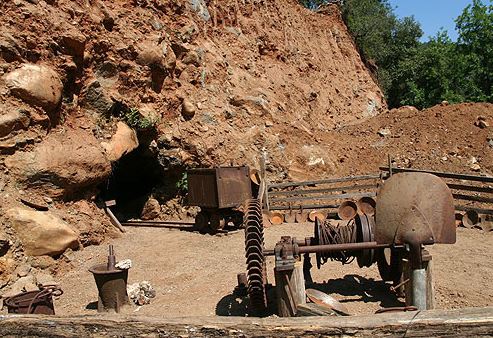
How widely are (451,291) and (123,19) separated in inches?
408

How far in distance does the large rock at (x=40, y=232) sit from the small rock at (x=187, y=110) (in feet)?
18.5

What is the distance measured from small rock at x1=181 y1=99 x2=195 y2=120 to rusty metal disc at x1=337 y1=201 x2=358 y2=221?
510 centimetres

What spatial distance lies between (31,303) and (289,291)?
3.07 m

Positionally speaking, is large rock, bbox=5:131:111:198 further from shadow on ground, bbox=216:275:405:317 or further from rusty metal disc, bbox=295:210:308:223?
rusty metal disc, bbox=295:210:308:223

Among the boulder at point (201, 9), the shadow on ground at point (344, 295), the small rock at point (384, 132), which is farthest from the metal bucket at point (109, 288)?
the small rock at point (384, 132)

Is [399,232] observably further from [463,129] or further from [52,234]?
[463,129]

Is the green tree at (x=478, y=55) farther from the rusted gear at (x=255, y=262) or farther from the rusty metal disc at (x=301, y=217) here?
the rusted gear at (x=255, y=262)

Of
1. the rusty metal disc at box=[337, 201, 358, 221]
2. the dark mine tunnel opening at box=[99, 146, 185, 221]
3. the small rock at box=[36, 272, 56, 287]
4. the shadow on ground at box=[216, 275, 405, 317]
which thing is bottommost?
the shadow on ground at box=[216, 275, 405, 317]

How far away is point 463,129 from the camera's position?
1588 centimetres

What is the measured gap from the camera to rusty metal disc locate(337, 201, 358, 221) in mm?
11820

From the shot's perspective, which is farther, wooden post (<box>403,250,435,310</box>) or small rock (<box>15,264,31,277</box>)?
small rock (<box>15,264,31,277</box>)

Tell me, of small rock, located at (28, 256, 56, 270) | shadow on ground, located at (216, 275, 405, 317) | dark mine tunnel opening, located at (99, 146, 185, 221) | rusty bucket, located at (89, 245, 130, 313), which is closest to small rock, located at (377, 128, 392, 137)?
dark mine tunnel opening, located at (99, 146, 185, 221)

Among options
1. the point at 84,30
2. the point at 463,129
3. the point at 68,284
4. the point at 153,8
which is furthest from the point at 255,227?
the point at 463,129

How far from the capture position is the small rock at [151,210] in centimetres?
1260
